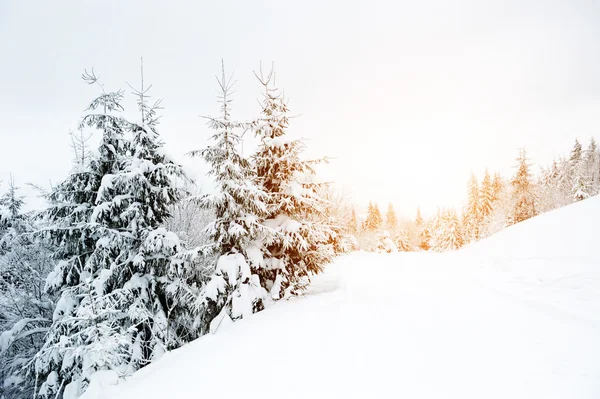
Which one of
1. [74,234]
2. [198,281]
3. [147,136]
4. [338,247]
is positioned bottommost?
[198,281]

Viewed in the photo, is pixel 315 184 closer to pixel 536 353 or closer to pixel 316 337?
pixel 316 337

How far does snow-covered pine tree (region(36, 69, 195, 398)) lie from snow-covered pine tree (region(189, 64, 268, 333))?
1.16m

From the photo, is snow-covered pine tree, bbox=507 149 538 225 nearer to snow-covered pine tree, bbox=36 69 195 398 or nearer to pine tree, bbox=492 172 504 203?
pine tree, bbox=492 172 504 203

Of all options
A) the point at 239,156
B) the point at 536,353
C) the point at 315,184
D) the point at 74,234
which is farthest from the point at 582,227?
the point at 74,234

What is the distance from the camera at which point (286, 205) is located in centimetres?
908

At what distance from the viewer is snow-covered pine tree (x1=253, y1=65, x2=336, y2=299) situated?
8922 millimetres

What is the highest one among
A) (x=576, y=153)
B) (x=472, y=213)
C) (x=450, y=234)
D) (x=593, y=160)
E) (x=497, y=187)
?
(x=576, y=153)

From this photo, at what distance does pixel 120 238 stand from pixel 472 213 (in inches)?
A: 1870

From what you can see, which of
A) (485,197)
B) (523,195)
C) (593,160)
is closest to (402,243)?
(485,197)

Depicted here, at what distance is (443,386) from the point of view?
388cm

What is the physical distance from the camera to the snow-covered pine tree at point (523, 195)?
33.4 m

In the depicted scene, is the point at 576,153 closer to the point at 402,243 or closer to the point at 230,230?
the point at 402,243

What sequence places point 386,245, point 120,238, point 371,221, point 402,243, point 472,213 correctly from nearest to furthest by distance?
1. point 120,238
2. point 386,245
3. point 472,213
4. point 402,243
5. point 371,221

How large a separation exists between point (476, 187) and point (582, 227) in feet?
114
